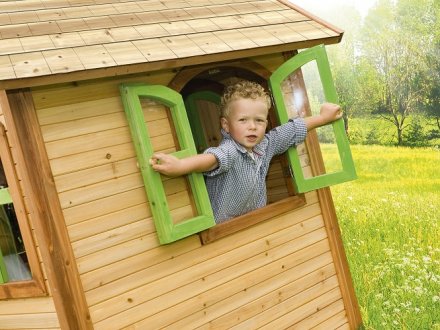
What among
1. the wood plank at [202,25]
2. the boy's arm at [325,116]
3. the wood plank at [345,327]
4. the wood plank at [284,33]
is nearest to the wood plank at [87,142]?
the wood plank at [202,25]

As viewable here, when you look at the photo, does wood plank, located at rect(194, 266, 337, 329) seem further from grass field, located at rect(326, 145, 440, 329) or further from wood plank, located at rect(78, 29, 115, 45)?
wood plank, located at rect(78, 29, 115, 45)

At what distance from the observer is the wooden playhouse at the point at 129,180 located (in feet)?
12.5

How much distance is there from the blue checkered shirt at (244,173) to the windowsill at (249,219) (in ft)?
0.41

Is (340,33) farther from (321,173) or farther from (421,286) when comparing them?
(421,286)

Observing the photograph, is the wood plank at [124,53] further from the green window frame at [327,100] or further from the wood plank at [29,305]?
the wood plank at [29,305]

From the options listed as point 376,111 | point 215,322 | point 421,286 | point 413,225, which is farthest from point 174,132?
point 376,111

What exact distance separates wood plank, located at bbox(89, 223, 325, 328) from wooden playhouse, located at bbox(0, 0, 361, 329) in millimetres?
12

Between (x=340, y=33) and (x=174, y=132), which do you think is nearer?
(x=174, y=132)

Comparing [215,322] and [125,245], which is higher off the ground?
[125,245]

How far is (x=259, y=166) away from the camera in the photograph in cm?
490

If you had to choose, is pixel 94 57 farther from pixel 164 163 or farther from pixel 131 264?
pixel 131 264

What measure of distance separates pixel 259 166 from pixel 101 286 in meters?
1.71

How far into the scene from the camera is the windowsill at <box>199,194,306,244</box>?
453cm

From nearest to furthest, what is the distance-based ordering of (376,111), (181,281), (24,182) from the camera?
(24,182) → (181,281) → (376,111)
